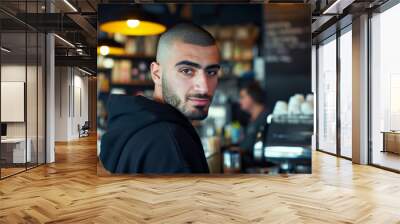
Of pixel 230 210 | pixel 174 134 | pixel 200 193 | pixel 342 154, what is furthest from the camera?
pixel 342 154

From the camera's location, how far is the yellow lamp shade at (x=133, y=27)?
6367mm

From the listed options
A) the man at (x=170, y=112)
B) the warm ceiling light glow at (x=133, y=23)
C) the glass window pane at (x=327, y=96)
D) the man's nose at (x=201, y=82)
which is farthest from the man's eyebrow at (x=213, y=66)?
the glass window pane at (x=327, y=96)

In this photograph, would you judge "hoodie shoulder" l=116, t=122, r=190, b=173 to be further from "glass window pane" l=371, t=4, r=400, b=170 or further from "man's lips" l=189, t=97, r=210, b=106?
"glass window pane" l=371, t=4, r=400, b=170

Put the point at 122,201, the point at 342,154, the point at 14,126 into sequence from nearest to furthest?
the point at 122,201
the point at 14,126
the point at 342,154

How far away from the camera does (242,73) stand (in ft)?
20.9

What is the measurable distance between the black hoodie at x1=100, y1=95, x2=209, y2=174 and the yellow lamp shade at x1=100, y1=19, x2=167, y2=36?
A: 103 centimetres

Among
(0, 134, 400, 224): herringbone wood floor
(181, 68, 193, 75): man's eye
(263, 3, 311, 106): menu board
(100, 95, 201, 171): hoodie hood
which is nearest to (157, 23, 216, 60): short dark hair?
(181, 68, 193, 75): man's eye

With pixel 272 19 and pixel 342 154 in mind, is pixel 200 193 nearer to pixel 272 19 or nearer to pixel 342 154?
pixel 272 19

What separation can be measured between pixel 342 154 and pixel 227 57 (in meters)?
4.71

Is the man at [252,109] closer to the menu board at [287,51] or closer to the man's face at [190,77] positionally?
the menu board at [287,51]

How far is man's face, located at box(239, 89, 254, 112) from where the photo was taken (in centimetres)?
637

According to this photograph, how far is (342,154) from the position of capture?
9.56m

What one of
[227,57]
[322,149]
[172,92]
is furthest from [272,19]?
[322,149]

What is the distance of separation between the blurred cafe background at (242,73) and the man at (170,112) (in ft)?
0.42
